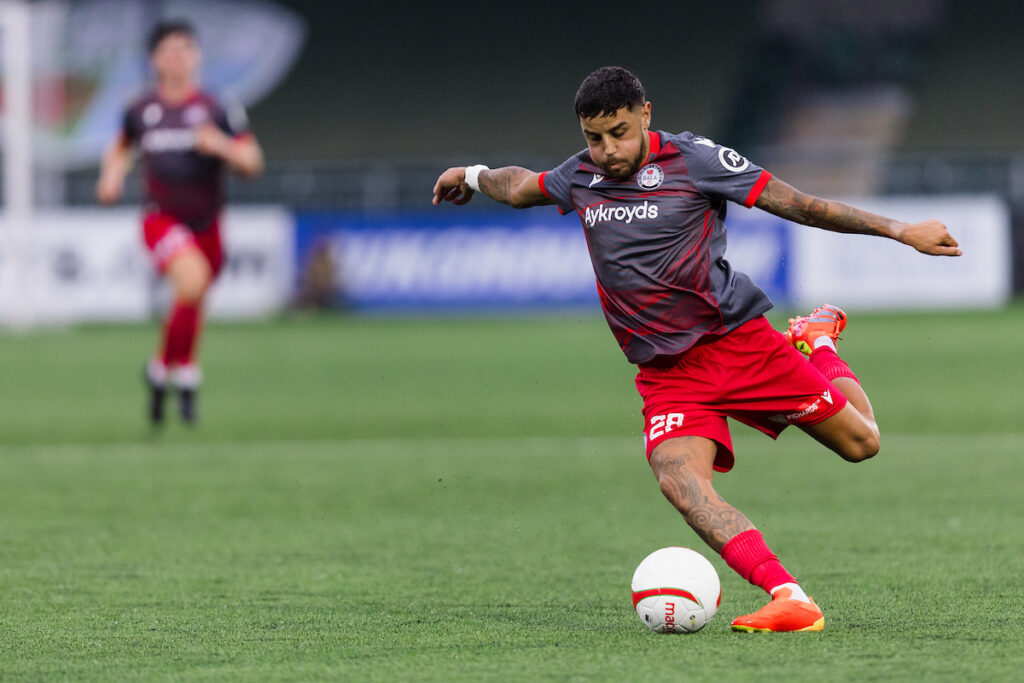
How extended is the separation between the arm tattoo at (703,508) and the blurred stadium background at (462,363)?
0.27 metres

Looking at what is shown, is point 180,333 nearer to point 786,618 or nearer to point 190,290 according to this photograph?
point 190,290

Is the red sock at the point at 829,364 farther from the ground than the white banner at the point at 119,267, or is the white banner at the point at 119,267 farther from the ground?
the red sock at the point at 829,364

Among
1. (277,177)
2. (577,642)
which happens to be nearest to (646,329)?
(577,642)

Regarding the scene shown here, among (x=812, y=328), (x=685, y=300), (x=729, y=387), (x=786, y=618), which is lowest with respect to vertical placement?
(x=786, y=618)

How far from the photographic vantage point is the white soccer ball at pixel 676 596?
460cm

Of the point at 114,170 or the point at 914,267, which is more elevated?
the point at 114,170

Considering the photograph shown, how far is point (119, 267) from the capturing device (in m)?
23.5

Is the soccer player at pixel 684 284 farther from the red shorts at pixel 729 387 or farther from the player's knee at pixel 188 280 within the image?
the player's knee at pixel 188 280

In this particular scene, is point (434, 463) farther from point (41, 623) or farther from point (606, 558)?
point (41, 623)

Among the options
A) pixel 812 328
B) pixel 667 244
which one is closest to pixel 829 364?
pixel 812 328

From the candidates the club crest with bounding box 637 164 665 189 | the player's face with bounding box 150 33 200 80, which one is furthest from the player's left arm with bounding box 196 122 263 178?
the club crest with bounding box 637 164 665 189

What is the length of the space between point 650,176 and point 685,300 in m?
0.42

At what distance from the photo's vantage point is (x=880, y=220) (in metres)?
4.81

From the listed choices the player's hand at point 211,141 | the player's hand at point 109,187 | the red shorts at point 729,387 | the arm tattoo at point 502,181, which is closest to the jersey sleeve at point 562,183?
the arm tattoo at point 502,181
